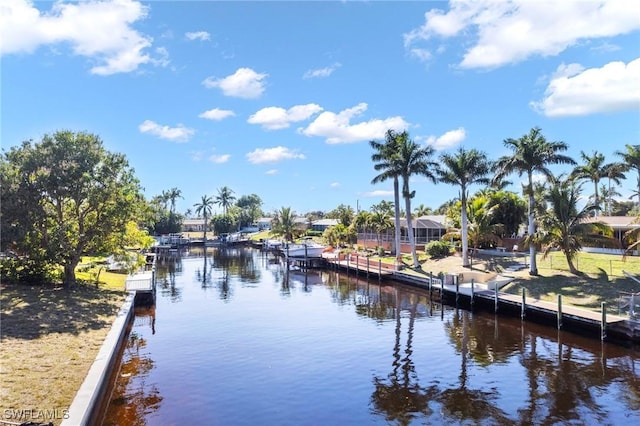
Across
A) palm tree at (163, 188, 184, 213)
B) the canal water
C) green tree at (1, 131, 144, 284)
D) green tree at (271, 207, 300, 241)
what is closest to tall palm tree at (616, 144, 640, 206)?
the canal water

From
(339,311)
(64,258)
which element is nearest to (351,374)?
(339,311)

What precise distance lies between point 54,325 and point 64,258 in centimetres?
980

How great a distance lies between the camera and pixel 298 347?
74.7 feet

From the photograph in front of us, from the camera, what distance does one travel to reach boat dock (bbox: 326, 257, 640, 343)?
22.7 metres

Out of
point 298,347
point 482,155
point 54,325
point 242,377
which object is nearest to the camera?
point 242,377

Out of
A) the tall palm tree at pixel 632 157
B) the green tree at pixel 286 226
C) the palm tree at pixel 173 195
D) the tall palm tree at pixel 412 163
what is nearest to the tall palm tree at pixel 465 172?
the tall palm tree at pixel 412 163

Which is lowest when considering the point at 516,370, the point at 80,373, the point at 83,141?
the point at 516,370

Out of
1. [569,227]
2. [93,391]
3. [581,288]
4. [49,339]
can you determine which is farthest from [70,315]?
[569,227]

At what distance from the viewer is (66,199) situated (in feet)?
97.1

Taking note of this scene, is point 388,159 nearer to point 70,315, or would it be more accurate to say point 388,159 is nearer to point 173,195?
point 70,315

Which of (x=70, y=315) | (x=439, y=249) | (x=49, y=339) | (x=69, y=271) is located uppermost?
(x=439, y=249)

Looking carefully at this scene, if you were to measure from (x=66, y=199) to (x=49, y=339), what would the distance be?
14.4 meters

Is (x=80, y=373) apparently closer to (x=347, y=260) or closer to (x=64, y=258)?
(x=64, y=258)

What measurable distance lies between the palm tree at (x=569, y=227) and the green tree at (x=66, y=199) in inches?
1052
